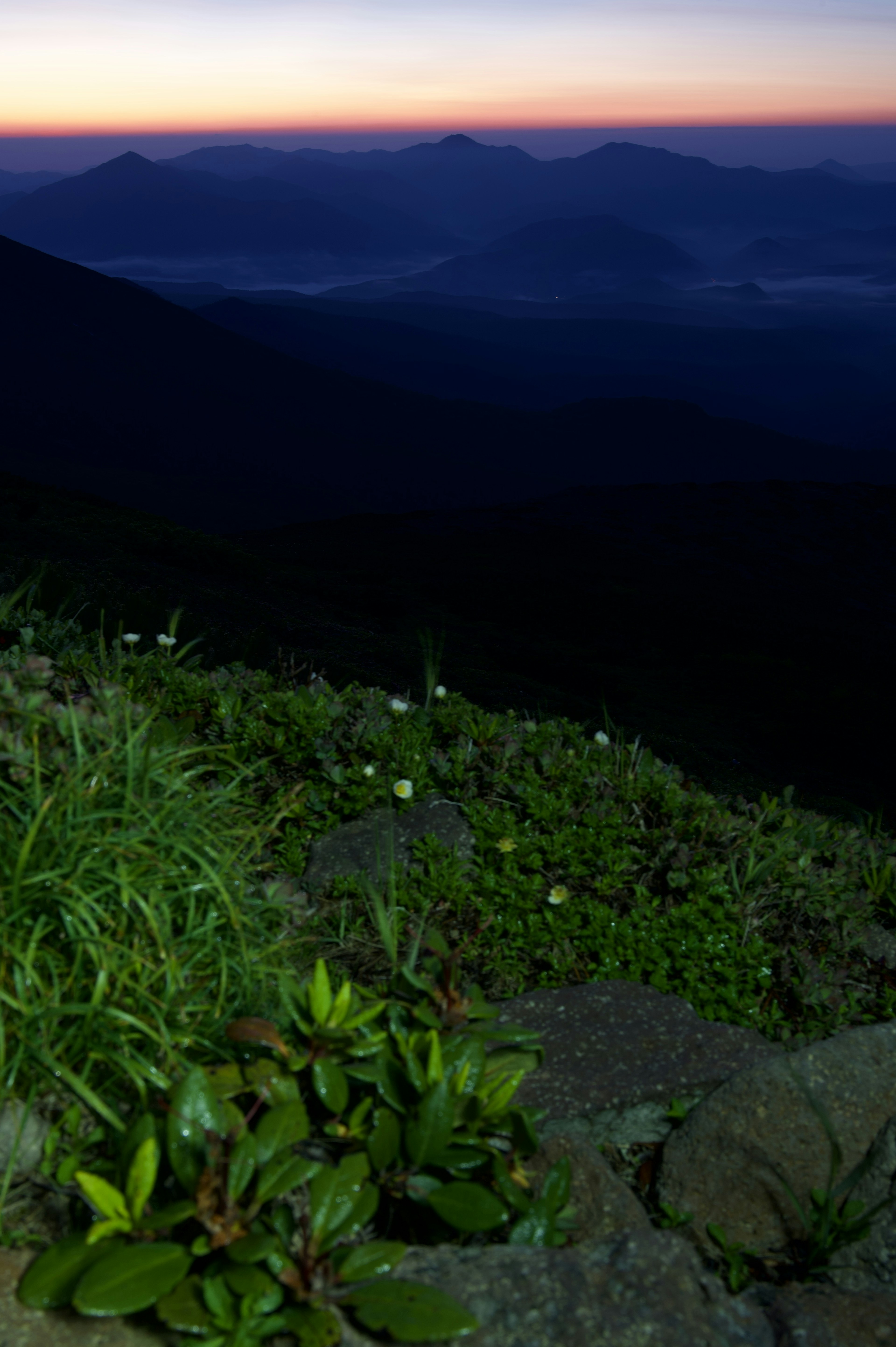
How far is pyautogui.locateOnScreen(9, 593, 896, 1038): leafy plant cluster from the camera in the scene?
375 cm

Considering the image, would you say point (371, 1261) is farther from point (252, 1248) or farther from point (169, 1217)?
point (169, 1217)

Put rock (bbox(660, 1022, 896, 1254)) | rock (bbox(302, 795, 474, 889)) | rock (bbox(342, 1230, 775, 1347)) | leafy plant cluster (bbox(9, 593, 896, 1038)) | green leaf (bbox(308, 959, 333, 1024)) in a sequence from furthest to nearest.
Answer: rock (bbox(302, 795, 474, 889)), leafy plant cluster (bbox(9, 593, 896, 1038)), rock (bbox(660, 1022, 896, 1254)), green leaf (bbox(308, 959, 333, 1024)), rock (bbox(342, 1230, 775, 1347))

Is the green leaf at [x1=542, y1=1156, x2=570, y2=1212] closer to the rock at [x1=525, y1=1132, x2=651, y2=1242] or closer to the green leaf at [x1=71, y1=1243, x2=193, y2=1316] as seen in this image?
the rock at [x1=525, y1=1132, x2=651, y2=1242]

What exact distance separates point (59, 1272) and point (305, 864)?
2384mm

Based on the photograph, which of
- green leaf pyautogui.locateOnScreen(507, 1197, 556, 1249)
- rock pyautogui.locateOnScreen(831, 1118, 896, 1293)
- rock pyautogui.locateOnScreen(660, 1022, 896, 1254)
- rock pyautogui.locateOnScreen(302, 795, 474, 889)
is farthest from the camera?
rock pyautogui.locateOnScreen(302, 795, 474, 889)

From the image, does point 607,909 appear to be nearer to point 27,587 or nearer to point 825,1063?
point 825,1063

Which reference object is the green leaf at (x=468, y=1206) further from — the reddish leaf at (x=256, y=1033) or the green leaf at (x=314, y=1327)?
the reddish leaf at (x=256, y=1033)

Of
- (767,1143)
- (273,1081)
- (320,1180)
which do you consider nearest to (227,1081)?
(273,1081)

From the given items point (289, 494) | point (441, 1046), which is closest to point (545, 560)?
point (441, 1046)

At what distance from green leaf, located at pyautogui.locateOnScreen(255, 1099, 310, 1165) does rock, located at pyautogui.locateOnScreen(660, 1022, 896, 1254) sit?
1326 millimetres

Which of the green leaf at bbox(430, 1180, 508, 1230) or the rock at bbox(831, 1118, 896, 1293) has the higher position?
the green leaf at bbox(430, 1180, 508, 1230)

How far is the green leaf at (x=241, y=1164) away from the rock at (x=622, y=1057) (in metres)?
1.15

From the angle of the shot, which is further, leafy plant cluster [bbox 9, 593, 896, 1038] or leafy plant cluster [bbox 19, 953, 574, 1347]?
leafy plant cluster [bbox 9, 593, 896, 1038]

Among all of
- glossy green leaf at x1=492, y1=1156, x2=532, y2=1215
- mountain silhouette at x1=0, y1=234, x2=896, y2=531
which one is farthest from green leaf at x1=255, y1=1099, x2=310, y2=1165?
mountain silhouette at x1=0, y1=234, x2=896, y2=531
